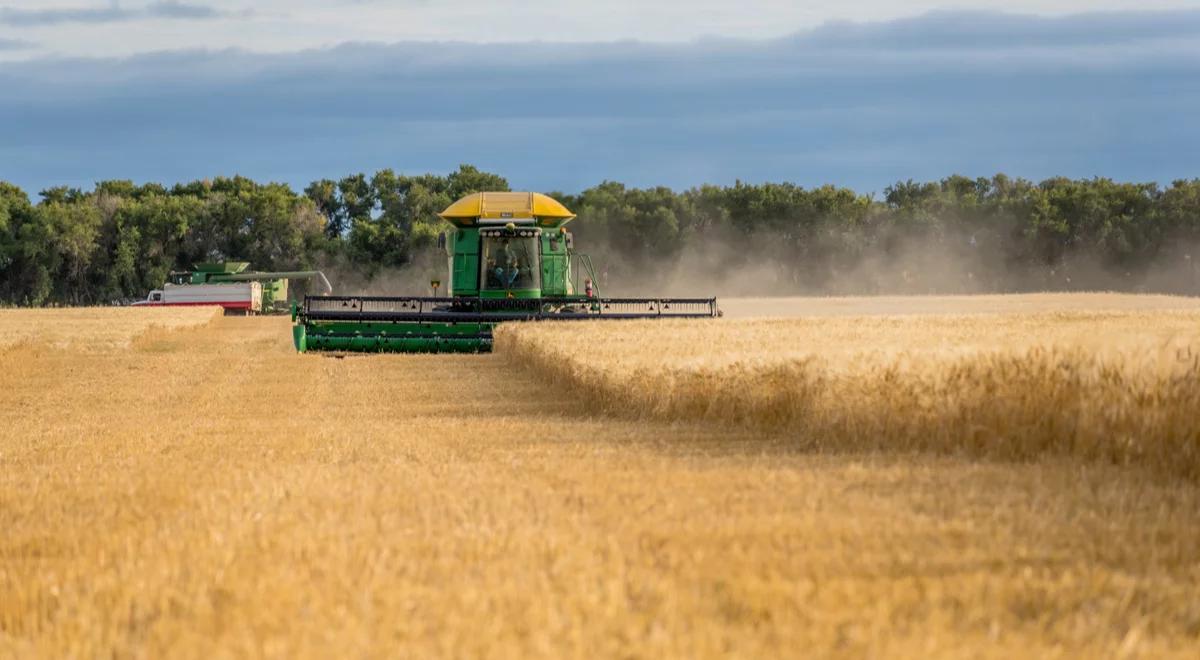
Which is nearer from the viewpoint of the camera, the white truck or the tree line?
the white truck

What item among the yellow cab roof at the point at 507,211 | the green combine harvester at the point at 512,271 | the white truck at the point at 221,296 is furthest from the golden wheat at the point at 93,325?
the yellow cab roof at the point at 507,211

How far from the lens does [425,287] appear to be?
7481 cm

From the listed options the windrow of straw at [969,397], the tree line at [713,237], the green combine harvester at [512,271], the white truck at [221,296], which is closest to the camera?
the windrow of straw at [969,397]

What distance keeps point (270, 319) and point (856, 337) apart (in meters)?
35.8

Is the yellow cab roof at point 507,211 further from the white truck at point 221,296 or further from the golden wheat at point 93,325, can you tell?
the white truck at point 221,296

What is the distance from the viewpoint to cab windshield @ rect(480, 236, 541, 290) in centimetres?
2886

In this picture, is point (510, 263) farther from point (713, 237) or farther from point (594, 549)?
point (713, 237)

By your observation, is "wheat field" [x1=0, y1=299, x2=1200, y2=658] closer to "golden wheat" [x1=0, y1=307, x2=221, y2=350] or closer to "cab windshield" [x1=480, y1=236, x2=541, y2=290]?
"cab windshield" [x1=480, y1=236, x2=541, y2=290]

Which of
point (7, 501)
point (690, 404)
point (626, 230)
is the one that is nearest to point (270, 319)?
point (626, 230)

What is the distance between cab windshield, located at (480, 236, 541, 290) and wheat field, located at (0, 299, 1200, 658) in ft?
55.2

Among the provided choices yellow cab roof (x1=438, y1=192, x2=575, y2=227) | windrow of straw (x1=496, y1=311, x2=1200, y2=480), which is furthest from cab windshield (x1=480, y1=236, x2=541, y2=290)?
windrow of straw (x1=496, y1=311, x2=1200, y2=480)

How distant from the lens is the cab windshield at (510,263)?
28859mm

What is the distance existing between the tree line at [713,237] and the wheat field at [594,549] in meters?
65.3

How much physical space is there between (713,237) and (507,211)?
51554mm
